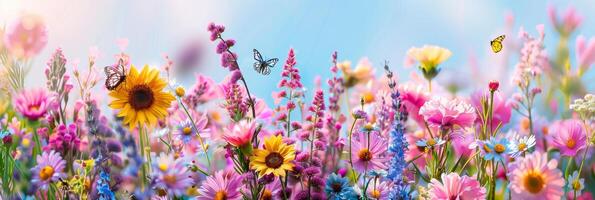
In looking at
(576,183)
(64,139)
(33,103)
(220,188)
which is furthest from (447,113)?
(33,103)

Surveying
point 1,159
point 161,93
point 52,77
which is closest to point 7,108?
point 1,159

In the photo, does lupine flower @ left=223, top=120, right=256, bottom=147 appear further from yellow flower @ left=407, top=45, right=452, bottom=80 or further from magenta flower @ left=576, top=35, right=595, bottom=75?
magenta flower @ left=576, top=35, right=595, bottom=75

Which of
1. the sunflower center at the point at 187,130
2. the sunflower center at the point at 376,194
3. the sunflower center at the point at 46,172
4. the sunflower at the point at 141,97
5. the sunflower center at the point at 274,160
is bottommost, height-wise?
the sunflower center at the point at 376,194

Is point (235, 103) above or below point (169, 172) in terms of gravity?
above

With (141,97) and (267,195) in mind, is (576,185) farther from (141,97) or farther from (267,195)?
(141,97)

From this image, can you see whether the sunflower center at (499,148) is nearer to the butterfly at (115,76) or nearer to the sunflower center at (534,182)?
the sunflower center at (534,182)

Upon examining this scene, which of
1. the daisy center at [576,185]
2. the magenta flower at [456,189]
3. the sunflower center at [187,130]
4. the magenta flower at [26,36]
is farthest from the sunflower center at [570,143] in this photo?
the magenta flower at [26,36]
